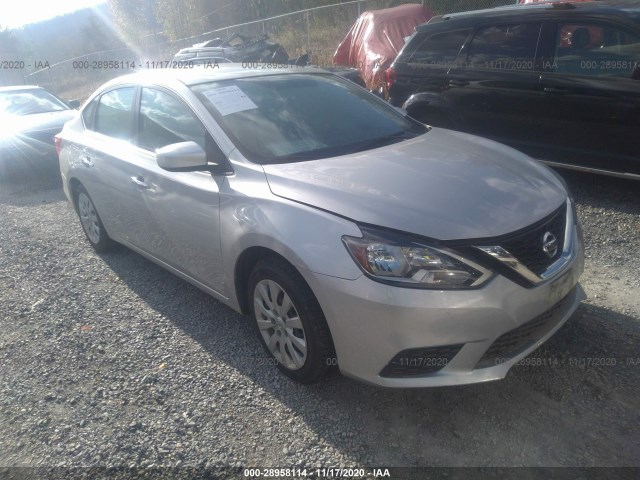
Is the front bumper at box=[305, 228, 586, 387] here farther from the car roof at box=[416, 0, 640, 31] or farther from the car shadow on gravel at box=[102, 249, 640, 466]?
the car roof at box=[416, 0, 640, 31]

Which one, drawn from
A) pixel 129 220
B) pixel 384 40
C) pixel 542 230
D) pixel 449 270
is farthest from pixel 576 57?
pixel 384 40

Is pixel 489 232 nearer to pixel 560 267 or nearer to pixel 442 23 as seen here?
pixel 560 267

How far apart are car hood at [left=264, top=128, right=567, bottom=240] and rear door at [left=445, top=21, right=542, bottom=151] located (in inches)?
90.1

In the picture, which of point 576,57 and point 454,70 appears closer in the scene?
point 576,57

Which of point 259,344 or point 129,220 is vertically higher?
point 129,220

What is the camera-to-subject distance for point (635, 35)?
4426 mm

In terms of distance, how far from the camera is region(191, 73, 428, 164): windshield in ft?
10.1

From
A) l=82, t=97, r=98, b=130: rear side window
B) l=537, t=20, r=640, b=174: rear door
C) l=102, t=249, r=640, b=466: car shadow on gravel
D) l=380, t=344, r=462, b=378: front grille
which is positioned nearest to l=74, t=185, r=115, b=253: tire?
l=82, t=97, r=98, b=130: rear side window

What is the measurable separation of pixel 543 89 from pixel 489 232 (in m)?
3.35

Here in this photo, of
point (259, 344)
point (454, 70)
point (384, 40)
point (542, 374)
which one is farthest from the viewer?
point (384, 40)

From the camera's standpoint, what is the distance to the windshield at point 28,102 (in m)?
9.41

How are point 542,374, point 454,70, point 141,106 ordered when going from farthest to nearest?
1. point 454,70
2. point 141,106
3. point 542,374

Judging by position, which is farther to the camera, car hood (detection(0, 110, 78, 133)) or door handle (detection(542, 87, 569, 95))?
car hood (detection(0, 110, 78, 133))

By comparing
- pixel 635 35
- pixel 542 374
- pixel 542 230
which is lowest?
pixel 542 374
